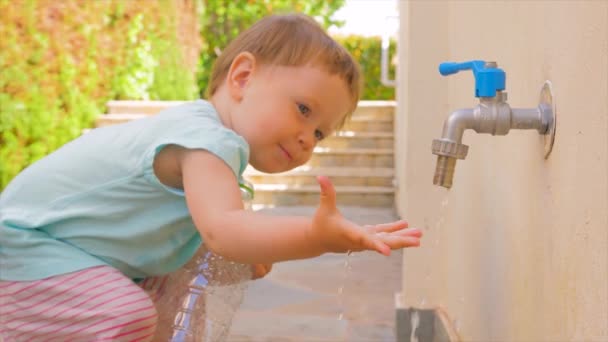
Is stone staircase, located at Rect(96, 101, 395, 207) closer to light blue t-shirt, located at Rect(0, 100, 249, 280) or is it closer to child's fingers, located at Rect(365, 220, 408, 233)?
light blue t-shirt, located at Rect(0, 100, 249, 280)

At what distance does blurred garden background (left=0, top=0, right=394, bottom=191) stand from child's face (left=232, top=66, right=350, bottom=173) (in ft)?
15.4

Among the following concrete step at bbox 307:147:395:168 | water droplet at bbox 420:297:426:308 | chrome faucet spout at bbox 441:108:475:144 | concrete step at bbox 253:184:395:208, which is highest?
chrome faucet spout at bbox 441:108:475:144

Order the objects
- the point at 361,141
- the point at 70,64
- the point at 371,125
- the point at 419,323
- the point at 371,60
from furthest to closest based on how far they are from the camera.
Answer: the point at 371,60
the point at 371,125
the point at 361,141
the point at 70,64
the point at 419,323

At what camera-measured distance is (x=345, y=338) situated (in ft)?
10.4

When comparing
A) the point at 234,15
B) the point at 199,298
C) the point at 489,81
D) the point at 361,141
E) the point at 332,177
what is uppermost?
the point at 234,15

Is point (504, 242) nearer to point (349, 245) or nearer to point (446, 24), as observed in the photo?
point (349, 245)

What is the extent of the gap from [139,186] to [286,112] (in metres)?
0.35

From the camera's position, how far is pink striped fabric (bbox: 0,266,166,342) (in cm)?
160

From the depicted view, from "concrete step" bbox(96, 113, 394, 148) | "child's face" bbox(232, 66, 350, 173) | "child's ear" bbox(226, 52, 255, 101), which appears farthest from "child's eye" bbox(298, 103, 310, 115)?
"concrete step" bbox(96, 113, 394, 148)

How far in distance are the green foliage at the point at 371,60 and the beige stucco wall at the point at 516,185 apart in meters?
11.2

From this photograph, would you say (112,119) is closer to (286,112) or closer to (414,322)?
(414,322)

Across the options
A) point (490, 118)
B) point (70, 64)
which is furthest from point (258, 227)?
point (70, 64)

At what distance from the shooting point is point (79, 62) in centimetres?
762

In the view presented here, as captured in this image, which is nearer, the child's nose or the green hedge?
the child's nose
